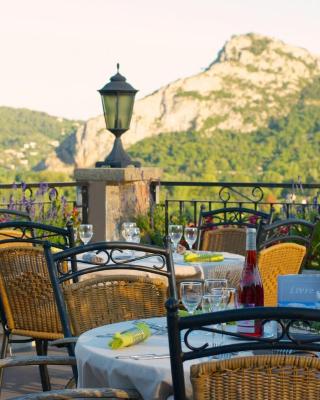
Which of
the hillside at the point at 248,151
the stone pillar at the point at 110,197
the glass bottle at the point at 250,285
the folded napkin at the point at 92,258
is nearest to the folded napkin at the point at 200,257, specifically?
the folded napkin at the point at 92,258

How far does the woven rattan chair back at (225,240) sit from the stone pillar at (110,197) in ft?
7.26

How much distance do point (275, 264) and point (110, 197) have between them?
4.14m

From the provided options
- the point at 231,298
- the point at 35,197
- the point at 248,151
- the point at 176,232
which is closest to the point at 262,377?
the point at 231,298

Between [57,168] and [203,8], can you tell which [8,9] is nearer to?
[203,8]

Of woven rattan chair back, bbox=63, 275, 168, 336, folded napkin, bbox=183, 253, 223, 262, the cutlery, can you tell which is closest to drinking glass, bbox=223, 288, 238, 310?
the cutlery

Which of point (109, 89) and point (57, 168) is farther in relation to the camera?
point (57, 168)

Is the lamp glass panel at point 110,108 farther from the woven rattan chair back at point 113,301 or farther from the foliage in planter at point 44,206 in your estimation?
the woven rattan chair back at point 113,301

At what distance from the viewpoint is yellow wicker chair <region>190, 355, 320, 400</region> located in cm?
218

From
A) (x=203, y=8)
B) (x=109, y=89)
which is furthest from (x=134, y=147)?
(x=109, y=89)

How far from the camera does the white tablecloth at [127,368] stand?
267cm

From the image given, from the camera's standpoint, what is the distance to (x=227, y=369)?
7.23 feet

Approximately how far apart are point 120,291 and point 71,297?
21 centimetres

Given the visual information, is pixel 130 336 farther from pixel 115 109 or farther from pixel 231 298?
pixel 115 109

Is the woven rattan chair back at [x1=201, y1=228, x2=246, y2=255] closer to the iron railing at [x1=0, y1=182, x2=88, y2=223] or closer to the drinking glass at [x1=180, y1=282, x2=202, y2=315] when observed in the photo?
the iron railing at [x1=0, y1=182, x2=88, y2=223]
